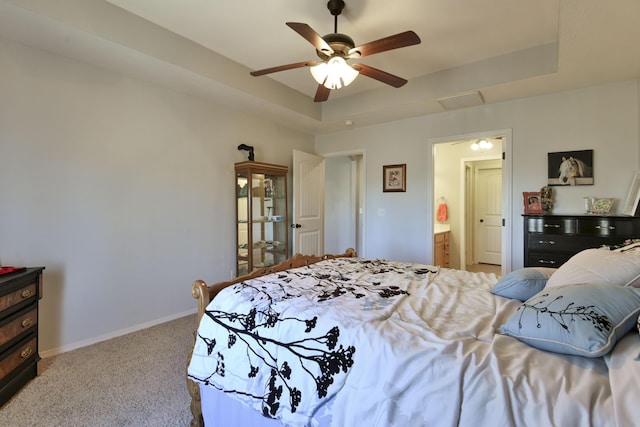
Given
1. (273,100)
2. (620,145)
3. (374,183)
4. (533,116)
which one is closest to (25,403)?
(273,100)

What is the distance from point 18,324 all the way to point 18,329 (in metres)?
0.03

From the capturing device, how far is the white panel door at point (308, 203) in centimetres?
446

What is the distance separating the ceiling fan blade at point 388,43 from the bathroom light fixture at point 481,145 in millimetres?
3611

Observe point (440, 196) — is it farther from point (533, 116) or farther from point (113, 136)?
point (113, 136)

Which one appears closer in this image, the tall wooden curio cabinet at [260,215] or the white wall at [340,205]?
the tall wooden curio cabinet at [260,215]

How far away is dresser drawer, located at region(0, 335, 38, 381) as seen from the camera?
6.25 ft

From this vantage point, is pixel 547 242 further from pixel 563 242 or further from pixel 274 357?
pixel 274 357

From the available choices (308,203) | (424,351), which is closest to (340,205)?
(308,203)

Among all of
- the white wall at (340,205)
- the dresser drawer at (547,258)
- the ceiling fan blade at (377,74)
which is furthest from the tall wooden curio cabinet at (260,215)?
the dresser drawer at (547,258)

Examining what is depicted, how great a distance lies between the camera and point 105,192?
2.82 meters

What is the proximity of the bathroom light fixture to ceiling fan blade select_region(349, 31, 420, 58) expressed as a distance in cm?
361

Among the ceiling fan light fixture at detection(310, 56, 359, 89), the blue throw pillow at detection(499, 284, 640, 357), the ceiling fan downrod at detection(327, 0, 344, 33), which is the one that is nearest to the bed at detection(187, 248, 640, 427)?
the blue throw pillow at detection(499, 284, 640, 357)

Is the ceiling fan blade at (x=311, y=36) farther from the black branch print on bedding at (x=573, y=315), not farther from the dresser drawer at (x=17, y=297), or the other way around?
the dresser drawer at (x=17, y=297)

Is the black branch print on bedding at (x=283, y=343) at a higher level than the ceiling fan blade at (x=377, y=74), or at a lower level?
lower
